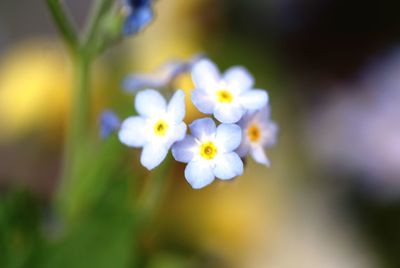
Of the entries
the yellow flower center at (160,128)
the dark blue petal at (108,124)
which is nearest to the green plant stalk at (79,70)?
the dark blue petal at (108,124)

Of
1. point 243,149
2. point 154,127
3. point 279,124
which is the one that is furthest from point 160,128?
point 279,124

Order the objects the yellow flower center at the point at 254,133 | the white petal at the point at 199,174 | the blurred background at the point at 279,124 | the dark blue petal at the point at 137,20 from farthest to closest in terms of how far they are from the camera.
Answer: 1. the blurred background at the point at 279,124
2. the dark blue petal at the point at 137,20
3. the yellow flower center at the point at 254,133
4. the white petal at the point at 199,174

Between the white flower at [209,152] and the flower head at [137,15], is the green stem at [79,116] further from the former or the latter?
the white flower at [209,152]

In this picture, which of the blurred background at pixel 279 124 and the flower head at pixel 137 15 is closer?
the flower head at pixel 137 15

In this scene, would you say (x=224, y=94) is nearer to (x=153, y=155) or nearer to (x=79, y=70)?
(x=153, y=155)

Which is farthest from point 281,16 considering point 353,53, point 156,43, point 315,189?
point 315,189

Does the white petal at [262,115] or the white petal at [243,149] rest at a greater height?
the white petal at [262,115]

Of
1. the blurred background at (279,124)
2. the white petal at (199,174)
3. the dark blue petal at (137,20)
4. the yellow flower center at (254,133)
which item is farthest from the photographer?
the blurred background at (279,124)

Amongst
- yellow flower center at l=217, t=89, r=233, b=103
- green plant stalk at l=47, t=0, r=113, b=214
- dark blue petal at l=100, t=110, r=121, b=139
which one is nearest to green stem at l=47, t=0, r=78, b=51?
green plant stalk at l=47, t=0, r=113, b=214
